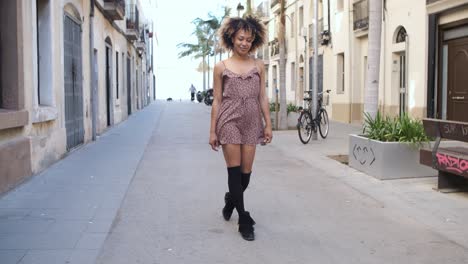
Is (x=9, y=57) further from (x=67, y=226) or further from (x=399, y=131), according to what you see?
(x=399, y=131)

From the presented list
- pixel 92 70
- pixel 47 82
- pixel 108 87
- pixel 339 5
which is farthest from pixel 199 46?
pixel 47 82

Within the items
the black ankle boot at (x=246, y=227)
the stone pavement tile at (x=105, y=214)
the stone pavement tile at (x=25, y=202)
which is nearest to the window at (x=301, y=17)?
the stone pavement tile at (x=25, y=202)

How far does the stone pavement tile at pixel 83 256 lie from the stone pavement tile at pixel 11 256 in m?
0.40

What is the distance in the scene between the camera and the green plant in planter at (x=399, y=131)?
8297 millimetres

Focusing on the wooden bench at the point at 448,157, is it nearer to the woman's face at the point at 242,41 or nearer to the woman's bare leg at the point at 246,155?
the woman's bare leg at the point at 246,155

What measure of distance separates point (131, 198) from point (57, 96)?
3.80 meters

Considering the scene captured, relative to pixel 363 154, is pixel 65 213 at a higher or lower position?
lower

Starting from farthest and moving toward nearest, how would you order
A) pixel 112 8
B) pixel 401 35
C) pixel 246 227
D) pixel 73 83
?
pixel 401 35, pixel 112 8, pixel 73 83, pixel 246 227

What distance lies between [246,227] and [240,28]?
1.81 metres

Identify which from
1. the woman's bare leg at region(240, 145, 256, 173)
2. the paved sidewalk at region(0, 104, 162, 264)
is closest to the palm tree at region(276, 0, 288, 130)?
the paved sidewalk at region(0, 104, 162, 264)

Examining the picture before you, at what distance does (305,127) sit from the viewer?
519 inches

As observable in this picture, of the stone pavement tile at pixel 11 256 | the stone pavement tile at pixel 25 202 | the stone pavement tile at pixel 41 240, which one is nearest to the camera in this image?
the stone pavement tile at pixel 11 256

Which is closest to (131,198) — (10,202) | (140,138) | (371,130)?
(10,202)

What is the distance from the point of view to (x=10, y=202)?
648 centimetres
